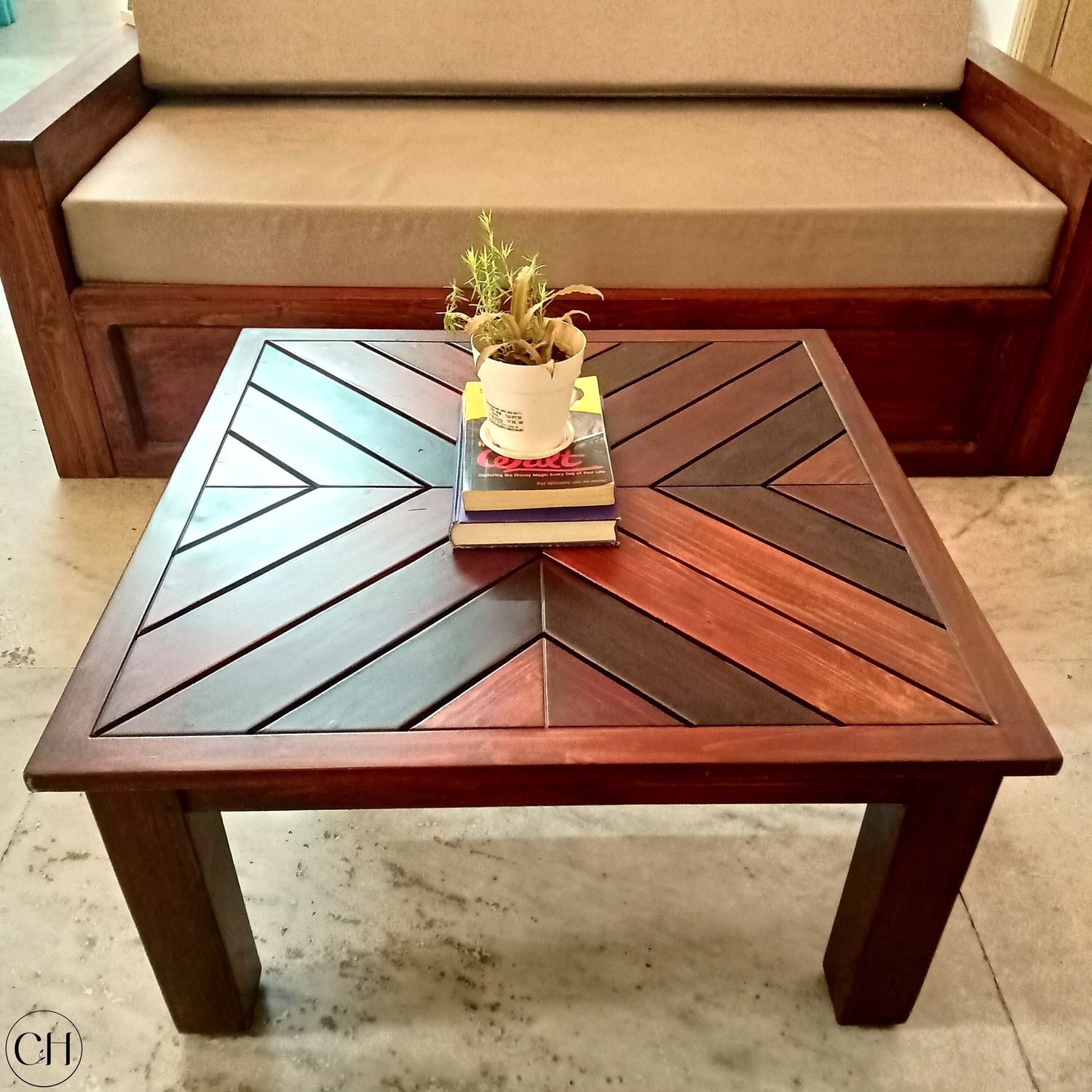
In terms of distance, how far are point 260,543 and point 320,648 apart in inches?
7.1

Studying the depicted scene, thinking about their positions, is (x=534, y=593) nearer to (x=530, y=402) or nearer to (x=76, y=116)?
(x=530, y=402)

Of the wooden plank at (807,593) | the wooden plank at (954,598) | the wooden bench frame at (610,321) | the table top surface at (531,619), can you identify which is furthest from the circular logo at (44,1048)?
the wooden bench frame at (610,321)

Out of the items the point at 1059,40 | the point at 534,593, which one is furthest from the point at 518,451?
the point at 1059,40

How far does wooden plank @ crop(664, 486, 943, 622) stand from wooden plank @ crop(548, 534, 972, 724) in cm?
10

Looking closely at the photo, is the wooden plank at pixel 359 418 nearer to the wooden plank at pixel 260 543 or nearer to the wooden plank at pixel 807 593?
the wooden plank at pixel 260 543

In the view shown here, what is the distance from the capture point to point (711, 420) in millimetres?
1257

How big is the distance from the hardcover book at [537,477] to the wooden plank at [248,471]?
20 centimetres

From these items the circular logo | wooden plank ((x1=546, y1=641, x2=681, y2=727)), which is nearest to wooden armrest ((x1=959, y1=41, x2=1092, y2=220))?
wooden plank ((x1=546, y1=641, x2=681, y2=727))

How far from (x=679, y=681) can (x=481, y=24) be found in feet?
5.36

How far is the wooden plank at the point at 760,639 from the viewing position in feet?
2.87

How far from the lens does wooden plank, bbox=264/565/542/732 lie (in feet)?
2.81

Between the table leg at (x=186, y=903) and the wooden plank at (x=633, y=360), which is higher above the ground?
the wooden plank at (x=633, y=360)

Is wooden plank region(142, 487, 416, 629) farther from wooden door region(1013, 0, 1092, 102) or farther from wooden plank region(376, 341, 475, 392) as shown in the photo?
wooden door region(1013, 0, 1092, 102)

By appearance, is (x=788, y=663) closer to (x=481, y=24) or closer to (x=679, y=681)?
(x=679, y=681)
